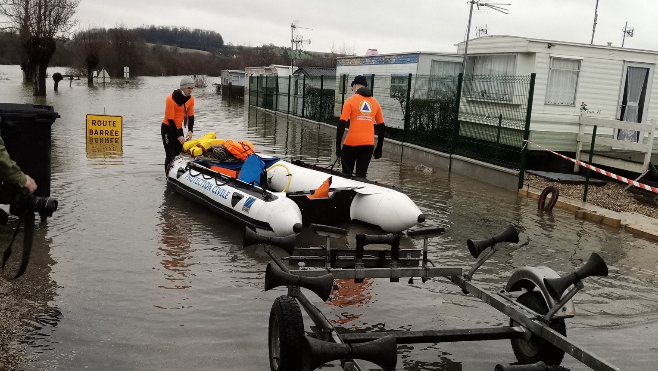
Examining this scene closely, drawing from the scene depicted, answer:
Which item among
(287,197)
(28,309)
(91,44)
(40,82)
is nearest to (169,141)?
(287,197)

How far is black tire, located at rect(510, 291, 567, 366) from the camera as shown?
4.34 metres

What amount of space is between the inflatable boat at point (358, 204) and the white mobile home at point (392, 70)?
9.44 meters

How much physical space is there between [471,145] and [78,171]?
8620mm

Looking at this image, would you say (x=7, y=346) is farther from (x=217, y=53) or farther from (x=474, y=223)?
(x=217, y=53)

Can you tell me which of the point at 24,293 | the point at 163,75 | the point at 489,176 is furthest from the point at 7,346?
the point at 163,75

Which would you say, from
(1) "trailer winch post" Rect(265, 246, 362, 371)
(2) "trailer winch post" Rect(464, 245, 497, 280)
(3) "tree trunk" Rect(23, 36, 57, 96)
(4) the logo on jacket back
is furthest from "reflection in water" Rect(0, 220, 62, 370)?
(3) "tree trunk" Rect(23, 36, 57, 96)

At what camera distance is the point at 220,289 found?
6.23 meters

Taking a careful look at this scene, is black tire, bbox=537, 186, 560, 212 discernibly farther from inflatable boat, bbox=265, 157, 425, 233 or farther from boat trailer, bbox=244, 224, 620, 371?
boat trailer, bbox=244, 224, 620, 371

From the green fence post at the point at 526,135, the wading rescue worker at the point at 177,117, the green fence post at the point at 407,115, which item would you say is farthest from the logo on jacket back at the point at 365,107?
the green fence post at the point at 407,115

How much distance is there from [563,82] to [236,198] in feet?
36.9

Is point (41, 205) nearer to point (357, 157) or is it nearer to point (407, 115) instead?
point (357, 157)

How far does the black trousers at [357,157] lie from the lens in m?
10.4

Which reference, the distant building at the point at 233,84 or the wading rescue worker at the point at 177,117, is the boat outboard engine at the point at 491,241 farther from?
the distant building at the point at 233,84

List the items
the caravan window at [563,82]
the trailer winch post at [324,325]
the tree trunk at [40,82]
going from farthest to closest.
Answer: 1. the tree trunk at [40,82]
2. the caravan window at [563,82]
3. the trailer winch post at [324,325]
